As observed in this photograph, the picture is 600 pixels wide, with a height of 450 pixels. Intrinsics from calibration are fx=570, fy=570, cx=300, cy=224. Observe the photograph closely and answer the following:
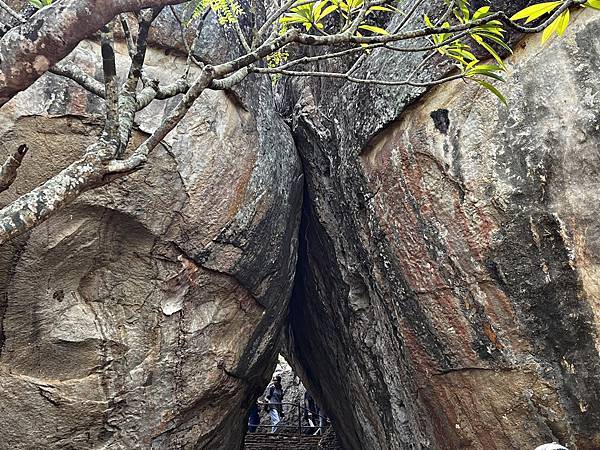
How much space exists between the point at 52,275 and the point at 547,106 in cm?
430

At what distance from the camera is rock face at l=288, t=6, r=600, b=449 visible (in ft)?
13.5

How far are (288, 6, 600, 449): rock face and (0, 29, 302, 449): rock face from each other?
121cm

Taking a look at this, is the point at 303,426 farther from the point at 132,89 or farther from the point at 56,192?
the point at 56,192

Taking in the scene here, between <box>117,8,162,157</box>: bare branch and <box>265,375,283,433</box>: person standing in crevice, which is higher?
<box>117,8,162,157</box>: bare branch

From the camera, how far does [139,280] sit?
5328mm

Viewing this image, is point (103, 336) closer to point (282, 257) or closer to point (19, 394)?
point (19, 394)

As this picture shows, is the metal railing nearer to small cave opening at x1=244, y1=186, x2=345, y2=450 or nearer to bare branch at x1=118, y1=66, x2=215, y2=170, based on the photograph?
small cave opening at x1=244, y1=186, x2=345, y2=450

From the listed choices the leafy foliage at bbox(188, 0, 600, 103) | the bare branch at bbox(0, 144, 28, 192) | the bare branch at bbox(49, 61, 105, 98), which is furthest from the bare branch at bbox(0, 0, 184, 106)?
the leafy foliage at bbox(188, 0, 600, 103)

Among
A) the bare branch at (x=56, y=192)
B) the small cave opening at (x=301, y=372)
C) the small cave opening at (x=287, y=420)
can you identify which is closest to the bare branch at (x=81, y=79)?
the bare branch at (x=56, y=192)

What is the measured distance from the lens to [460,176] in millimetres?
4586

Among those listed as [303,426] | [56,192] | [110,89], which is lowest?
[303,426]

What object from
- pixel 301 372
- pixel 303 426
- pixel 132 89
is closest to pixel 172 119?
pixel 132 89

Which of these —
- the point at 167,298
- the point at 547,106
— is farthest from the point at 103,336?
the point at 547,106

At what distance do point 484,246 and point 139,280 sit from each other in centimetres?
309
